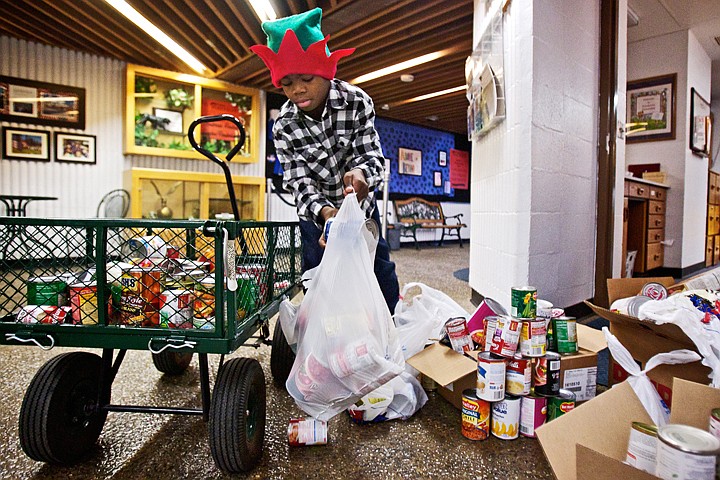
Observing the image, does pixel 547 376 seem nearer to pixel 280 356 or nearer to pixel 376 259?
pixel 376 259

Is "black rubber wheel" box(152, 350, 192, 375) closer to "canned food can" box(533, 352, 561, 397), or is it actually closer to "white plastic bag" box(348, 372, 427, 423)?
"white plastic bag" box(348, 372, 427, 423)

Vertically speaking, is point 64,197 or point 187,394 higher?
point 64,197

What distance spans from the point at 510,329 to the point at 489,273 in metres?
1.36

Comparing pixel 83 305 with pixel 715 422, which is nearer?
pixel 715 422

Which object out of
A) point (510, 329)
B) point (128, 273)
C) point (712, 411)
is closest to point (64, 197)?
point (128, 273)

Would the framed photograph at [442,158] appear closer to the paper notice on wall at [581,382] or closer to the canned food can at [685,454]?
the paper notice on wall at [581,382]

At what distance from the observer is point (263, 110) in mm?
5766

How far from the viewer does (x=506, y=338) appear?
110 centimetres

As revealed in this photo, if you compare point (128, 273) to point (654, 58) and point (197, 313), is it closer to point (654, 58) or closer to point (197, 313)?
point (197, 313)

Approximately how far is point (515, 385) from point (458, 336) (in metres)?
0.23

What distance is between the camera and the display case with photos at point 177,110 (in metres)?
4.72

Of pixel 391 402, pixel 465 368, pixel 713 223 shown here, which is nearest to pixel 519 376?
pixel 465 368

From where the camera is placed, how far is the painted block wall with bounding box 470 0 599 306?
193cm

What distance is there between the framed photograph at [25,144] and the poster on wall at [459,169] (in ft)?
23.1
